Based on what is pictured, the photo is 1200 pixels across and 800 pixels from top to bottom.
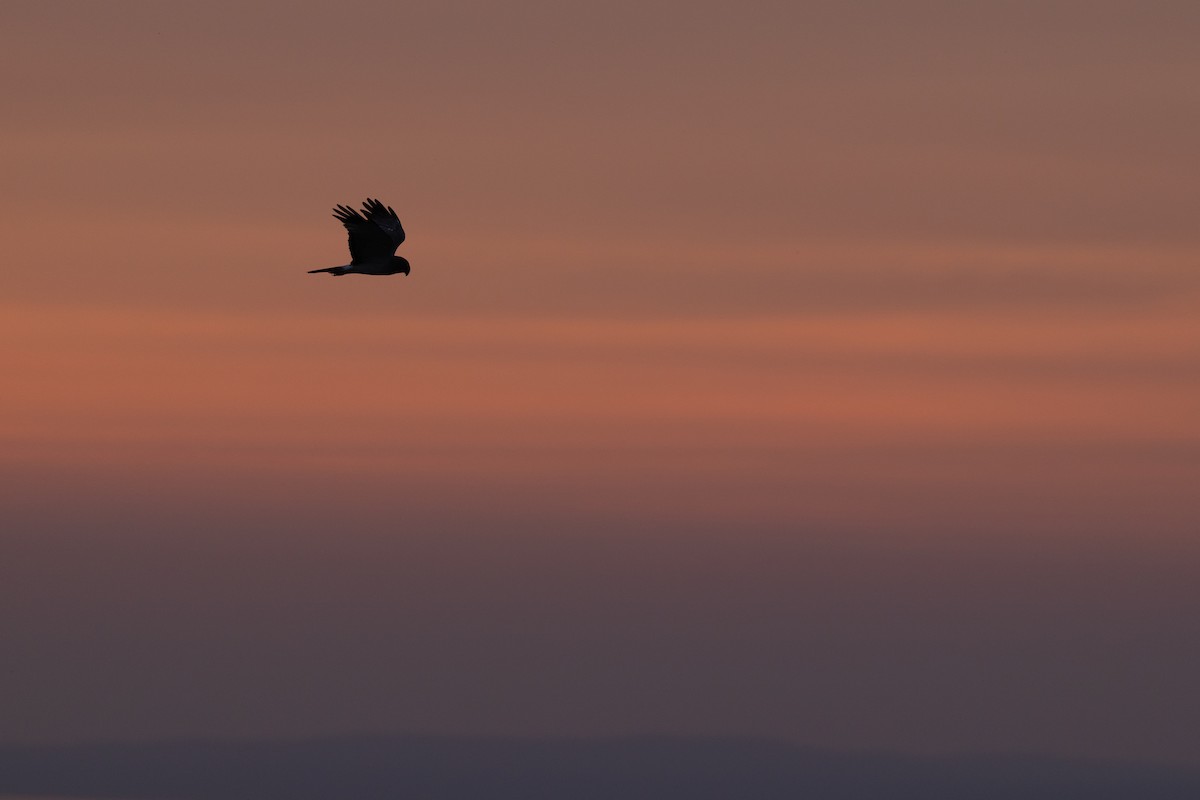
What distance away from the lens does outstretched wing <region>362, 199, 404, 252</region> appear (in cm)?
2691

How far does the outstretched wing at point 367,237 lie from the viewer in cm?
2689

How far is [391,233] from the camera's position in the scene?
1056 inches

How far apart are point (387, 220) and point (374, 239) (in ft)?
1.85

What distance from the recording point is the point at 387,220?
27125 mm

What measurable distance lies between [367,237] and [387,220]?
0.64 metres

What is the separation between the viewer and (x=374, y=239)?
26953 millimetres

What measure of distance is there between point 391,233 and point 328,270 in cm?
194

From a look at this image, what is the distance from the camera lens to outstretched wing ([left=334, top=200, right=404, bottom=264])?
2689 centimetres

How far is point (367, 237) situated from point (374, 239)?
0.16 m

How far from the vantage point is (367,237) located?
26906 millimetres

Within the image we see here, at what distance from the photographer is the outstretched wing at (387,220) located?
26.9m

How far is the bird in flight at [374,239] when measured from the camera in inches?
1059

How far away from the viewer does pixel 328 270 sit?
25.6 meters
